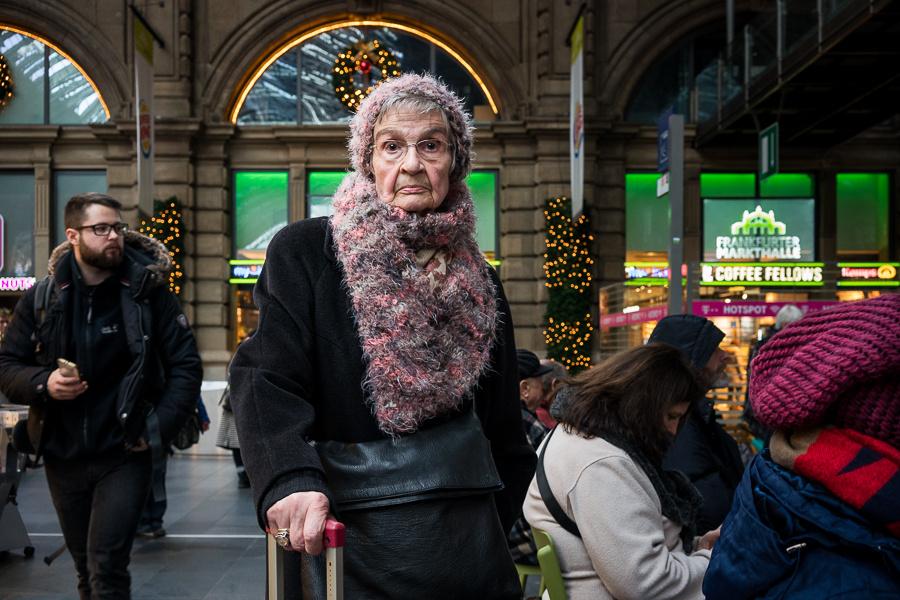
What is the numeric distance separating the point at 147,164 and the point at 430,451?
53.7 ft

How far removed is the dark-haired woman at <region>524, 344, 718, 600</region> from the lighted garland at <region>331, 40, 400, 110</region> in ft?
57.6

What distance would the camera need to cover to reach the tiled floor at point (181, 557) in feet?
22.4

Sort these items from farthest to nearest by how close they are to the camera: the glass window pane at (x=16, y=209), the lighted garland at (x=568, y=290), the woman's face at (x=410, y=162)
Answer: the glass window pane at (x=16, y=209)
the lighted garland at (x=568, y=290)
the woman's face at (x=410, y=162)

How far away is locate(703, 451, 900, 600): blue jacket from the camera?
185 cm

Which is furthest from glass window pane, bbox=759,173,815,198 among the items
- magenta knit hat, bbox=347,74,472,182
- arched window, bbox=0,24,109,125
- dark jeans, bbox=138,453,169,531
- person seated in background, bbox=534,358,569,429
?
magenta knit hat, bbox=347,74,472,182

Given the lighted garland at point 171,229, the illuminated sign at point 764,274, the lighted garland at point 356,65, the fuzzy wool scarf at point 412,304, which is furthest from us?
the lighted garland at point 356,65

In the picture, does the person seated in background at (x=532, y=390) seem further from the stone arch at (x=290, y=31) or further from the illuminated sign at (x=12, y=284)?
the illuminated sign at (x=12, y=284)

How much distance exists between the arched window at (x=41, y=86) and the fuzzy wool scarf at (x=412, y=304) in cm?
1908

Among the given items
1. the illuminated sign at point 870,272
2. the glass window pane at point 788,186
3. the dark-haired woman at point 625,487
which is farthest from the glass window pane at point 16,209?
the dark-haired woman at point 625,487

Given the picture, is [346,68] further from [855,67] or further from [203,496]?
[203,496]

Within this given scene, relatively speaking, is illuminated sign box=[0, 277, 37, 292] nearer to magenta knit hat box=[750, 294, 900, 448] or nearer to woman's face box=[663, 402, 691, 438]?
woman's face box=[663, 402, 691, 438]

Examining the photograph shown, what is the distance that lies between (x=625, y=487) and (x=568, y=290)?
15.6 meters

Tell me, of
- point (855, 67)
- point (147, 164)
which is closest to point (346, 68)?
point (147, 164)

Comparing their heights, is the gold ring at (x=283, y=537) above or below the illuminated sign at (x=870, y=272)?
below
